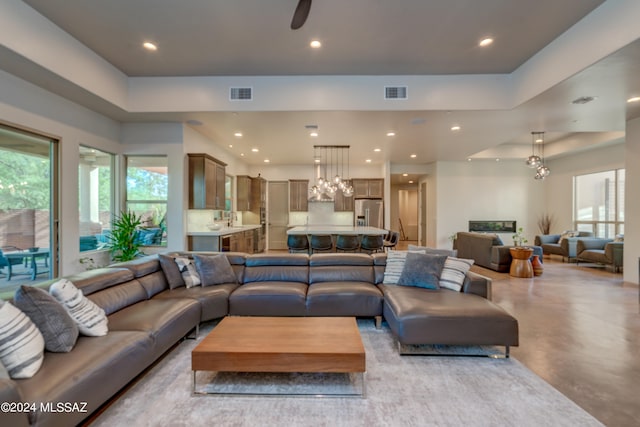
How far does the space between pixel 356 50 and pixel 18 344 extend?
413 centimetres

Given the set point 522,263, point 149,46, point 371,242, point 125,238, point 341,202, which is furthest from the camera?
point 341,202

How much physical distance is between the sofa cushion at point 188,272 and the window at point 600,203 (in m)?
10.3

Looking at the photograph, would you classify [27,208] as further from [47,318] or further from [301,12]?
[301,12]

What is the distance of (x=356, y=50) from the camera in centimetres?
363

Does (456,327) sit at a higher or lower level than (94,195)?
lower

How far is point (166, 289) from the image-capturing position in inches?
130

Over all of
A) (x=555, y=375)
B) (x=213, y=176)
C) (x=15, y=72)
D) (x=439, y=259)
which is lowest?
(x=555, y=375)

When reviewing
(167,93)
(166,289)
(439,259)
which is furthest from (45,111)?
(439,259)

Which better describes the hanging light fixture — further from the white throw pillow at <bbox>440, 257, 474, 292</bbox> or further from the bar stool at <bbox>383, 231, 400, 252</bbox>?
the white throw pillow at <bbox>440, 257, 474, 292</bbox>

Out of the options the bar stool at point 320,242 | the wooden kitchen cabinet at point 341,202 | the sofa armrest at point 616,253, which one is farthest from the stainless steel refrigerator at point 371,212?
the sofa armrest at point 616,253

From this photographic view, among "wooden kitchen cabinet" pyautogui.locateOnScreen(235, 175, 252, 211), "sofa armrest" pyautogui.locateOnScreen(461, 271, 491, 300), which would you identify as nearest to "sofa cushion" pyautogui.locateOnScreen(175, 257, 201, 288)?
"sofa armrest" pyautogui.locateOnScreen(461, 271, 491, 300)

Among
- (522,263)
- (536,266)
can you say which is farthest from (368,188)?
(536,266)

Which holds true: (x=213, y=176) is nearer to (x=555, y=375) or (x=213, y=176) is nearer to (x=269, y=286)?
(x=269, y=286)

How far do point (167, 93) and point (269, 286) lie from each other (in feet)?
11.4
